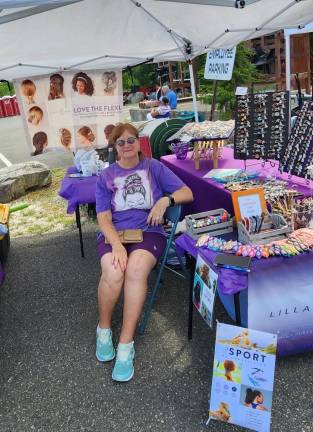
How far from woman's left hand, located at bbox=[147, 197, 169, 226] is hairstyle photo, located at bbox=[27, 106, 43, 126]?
89.8 inches

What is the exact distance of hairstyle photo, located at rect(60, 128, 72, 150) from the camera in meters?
4.37

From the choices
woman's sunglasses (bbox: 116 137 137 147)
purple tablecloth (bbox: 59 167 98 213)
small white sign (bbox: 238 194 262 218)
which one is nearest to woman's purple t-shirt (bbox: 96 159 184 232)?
woman's sunglasses (bbox: 116 137 137 147)

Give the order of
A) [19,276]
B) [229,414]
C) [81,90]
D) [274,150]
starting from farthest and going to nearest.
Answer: [81,90] < [19,276] < [274,150] < [229,414]

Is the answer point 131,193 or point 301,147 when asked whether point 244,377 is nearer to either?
point 131,193

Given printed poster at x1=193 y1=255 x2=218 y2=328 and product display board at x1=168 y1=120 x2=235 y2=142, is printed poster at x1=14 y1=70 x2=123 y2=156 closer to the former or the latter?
product display board at x1=168 y1=120 x2=235 y2=142

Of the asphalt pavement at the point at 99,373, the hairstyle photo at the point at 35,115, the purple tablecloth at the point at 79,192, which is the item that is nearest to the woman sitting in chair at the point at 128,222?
the asphalt pavement at the point at 99,373

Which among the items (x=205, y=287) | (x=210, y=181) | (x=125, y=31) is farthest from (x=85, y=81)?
(x=205, y=287)

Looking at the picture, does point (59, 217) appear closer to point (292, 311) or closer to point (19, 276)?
point (19, 276)

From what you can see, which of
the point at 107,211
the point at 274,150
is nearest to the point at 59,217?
the point at 107,211

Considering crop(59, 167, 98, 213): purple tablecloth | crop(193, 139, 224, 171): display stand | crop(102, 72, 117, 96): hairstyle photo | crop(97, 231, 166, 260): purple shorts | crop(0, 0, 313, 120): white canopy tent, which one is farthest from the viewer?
crop(102, 72, 117, 96): hairstyle photo

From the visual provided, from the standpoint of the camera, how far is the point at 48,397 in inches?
85.0

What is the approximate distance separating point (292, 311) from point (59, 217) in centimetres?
363

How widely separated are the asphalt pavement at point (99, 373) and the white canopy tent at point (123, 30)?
6.81 feet

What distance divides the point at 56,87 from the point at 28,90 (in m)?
0.29
